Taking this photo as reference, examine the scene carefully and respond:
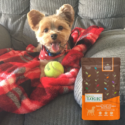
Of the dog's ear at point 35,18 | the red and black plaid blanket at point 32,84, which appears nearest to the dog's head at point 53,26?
the dog's ear at point 35,18

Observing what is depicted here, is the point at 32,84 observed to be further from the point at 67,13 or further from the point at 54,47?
the point at 67,13

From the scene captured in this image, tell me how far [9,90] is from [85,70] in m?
0.49

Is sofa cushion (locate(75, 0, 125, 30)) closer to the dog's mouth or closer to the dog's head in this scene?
the dog's head

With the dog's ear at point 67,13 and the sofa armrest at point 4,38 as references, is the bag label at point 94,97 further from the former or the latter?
the sofa armrest at point 4,38

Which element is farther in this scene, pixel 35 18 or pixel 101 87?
pixel 35 18

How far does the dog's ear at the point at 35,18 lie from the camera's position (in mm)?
1042

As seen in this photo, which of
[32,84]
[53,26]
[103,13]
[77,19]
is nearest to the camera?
[32,84]

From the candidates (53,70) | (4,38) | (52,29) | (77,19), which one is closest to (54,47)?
(52,29)

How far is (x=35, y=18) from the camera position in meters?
1.09

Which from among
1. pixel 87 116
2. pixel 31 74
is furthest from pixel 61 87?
pixel 87 116

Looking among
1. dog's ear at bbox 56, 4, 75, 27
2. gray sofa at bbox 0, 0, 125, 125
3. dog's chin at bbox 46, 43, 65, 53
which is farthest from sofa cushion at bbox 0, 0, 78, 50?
dog's chin at bbox 46, 43, 65, 53

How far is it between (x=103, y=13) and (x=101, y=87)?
1.11m

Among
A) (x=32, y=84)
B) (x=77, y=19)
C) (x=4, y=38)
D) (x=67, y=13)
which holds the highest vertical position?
(x=67, y=13)

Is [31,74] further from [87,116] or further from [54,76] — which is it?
[87,116]
